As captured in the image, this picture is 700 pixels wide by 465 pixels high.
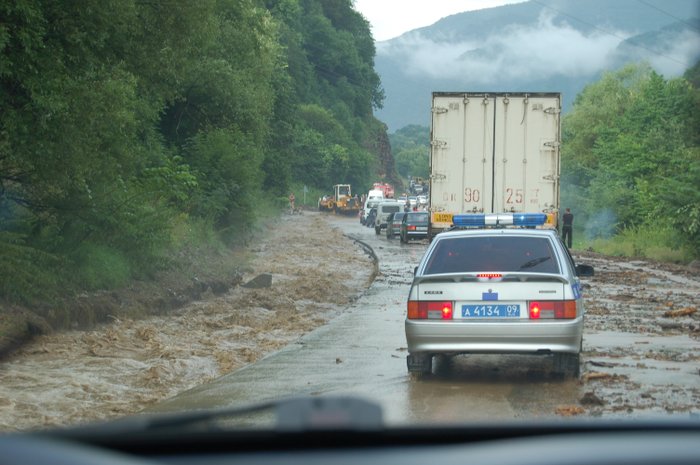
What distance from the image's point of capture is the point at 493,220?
12.9 metres

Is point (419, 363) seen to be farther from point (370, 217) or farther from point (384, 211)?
point (370, 217)

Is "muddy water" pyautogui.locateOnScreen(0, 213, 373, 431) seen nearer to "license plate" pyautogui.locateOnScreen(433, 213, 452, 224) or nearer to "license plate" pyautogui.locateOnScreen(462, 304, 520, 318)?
"license plate" pyautogui.locateOnScreen(433, 213, 452, 224)

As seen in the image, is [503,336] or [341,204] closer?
[503,336]

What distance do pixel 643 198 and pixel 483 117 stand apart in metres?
25.8

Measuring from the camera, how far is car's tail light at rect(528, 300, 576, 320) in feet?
35.2

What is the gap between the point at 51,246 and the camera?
19.6 m

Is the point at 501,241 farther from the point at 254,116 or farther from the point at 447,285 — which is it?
the point at 254,116

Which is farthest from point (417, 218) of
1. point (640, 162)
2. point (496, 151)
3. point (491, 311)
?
point (491, 311)

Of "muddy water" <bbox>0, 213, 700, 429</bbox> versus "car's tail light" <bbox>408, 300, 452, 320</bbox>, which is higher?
"car's tail light" <bbox>408, 300, 452, 320</bbox>

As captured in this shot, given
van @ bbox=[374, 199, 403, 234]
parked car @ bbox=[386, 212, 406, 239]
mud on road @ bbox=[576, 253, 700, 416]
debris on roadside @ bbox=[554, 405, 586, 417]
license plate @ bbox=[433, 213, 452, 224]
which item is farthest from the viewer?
van @ bbox=[374, 199, 403, 234]

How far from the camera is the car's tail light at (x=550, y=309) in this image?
423 inches

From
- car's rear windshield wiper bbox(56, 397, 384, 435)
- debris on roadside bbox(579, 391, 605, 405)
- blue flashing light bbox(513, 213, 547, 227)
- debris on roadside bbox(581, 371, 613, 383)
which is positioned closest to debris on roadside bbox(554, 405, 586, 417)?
debris on roadside bbox(579, 391, 605, 405)

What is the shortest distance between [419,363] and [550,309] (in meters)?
1.53

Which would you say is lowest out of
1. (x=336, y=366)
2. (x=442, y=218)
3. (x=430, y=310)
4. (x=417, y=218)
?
(x=336, y=366)
